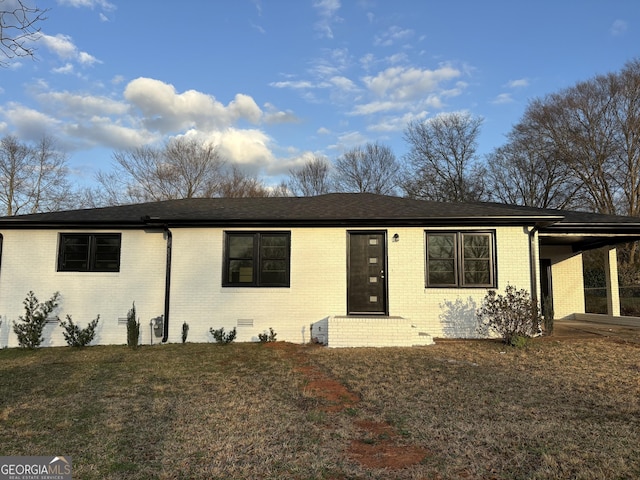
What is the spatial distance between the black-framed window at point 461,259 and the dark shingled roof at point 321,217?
366 mm

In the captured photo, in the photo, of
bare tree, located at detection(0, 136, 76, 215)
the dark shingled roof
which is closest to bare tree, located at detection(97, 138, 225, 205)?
bare tree, located at detection(0, 136, 76, 215)

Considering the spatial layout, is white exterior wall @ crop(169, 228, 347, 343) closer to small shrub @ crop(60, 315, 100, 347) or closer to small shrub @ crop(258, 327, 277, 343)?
small shrub @ crop(258, 327, 277, 343)

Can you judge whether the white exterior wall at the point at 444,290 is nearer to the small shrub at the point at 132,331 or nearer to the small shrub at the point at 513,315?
the small shrub at the point at 513,315

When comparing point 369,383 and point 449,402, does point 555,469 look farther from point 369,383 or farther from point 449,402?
point 369,383

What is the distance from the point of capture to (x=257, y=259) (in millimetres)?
9266

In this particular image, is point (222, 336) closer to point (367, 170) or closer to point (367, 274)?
point (367, 274)

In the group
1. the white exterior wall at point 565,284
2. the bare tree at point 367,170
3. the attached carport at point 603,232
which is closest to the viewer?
the attached carport at point 603,232

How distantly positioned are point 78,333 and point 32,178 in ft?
71.4

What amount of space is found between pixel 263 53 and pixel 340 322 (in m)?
9.32

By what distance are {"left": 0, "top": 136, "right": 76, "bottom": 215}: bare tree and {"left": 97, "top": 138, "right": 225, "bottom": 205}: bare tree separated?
8.06 ft

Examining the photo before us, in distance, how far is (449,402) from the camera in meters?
4.55

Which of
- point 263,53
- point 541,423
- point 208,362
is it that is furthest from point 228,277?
point 263,53

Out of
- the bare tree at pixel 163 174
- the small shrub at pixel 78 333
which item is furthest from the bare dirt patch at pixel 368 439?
the bare tree at pixel 163 174

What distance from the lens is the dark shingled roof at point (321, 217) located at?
888 cm
